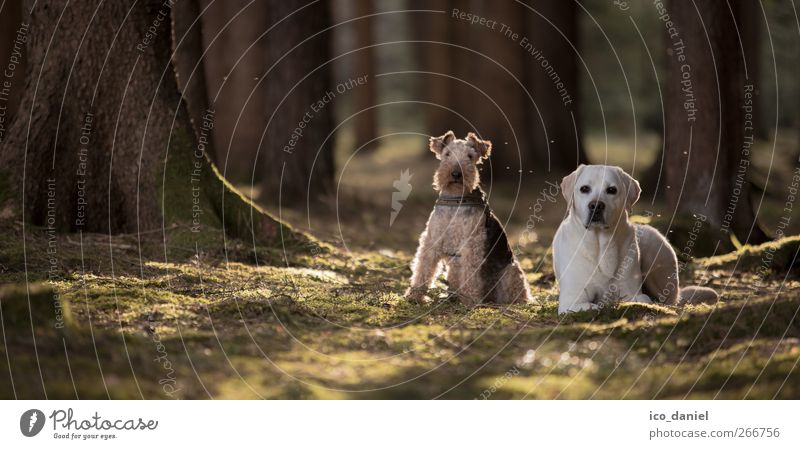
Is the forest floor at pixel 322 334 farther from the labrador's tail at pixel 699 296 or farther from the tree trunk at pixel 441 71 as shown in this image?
the tree trunk at pixel 441 71

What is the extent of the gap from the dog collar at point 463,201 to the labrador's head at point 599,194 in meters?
1.32

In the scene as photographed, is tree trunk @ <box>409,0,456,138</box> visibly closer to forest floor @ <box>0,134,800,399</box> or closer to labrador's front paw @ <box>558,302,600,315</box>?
forest floor @ <box>0,134,800,399</box>

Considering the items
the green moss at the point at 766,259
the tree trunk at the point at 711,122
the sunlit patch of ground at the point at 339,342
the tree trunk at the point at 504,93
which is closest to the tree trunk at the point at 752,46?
the tree trunk at the point at 711,122

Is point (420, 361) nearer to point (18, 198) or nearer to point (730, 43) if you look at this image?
point (18, 198)

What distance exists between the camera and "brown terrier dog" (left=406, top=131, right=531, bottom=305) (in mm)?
9961

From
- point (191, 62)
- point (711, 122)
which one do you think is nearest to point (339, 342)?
point (711, 122)

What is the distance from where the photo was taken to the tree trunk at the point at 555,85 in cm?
2564

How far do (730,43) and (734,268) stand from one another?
3.57 metres

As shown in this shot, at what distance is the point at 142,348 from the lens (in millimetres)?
7309

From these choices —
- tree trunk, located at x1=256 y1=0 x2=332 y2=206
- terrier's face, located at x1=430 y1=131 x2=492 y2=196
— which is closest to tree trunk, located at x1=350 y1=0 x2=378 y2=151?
tree trunk, located at x1=256 y1=0 x2=332 y2=206

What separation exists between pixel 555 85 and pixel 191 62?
44.3 ft

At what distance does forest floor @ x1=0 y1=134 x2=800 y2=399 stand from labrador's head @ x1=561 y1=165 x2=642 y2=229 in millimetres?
897

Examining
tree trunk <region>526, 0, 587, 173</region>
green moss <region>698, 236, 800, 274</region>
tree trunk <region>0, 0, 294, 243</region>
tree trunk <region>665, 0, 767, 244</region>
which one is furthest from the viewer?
tree trunk <region>526, 0, 587, 173</region>

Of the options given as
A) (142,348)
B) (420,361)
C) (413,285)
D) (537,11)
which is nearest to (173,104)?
(413,285)
